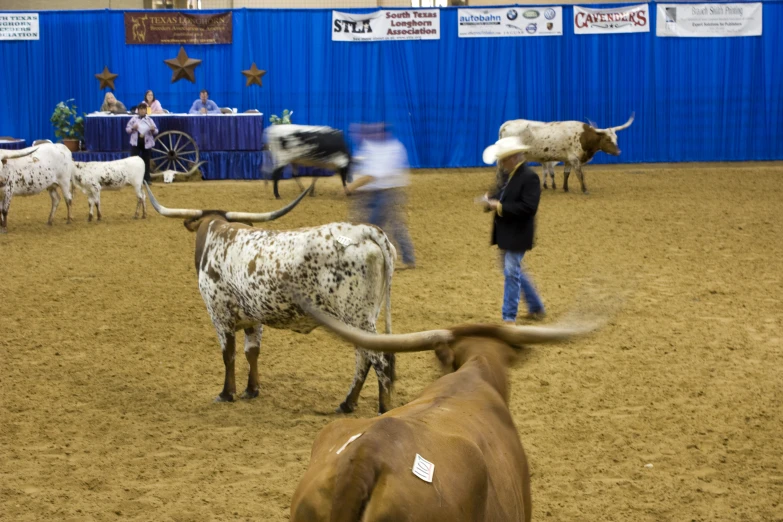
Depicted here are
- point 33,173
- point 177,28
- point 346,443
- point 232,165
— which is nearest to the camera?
point 346,443

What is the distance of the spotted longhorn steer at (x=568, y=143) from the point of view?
17.9m

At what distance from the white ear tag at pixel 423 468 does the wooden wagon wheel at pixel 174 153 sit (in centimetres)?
1906

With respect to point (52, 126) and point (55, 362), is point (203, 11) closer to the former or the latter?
point (52, 126)

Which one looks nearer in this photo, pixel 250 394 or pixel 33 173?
pixel 250 394

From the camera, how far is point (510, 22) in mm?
23516

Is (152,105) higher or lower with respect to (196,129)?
higher

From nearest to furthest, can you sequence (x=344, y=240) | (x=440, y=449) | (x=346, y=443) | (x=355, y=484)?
(x=355, y=484), (x=440, y=449), (x=346, y=443), (x=344, y=240)

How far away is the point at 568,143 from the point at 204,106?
908cm

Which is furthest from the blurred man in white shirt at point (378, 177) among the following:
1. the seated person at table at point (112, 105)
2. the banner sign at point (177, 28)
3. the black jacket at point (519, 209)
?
the banner sign at point (177, 28)

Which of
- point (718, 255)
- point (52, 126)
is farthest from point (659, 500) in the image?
point (52, 126)

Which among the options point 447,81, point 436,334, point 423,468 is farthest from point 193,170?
point 423,468

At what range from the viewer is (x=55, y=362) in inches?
302

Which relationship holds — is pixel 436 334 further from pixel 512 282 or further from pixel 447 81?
pixel 447 81

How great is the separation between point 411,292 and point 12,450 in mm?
5138
